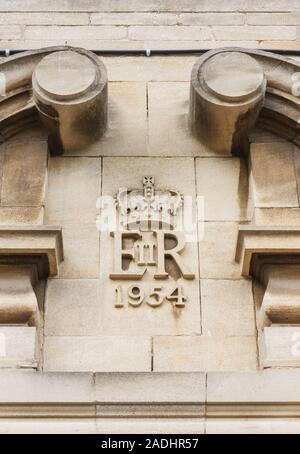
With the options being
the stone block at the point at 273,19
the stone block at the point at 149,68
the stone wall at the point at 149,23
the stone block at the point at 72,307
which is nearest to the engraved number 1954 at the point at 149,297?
the stone block at the point at 72,307

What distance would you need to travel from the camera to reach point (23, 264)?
27.0 ft

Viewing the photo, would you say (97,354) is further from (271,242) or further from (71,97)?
(71,97)

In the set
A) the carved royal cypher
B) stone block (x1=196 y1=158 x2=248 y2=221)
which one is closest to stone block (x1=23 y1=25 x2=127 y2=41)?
stone block (x1=196 y1=158 x2=248 y2=221)

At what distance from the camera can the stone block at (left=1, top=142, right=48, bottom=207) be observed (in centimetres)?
862

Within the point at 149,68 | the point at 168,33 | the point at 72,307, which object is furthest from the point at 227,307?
the point at 168,33

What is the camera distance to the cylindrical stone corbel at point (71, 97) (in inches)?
348

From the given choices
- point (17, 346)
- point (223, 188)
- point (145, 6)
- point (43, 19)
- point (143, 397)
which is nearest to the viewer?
point (143, 397)

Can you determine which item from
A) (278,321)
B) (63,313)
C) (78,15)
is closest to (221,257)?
(278,321)

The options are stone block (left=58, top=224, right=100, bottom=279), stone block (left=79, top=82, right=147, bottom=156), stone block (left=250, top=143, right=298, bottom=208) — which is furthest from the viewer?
stone block (left=79, top=82, right=147, bottom=156)

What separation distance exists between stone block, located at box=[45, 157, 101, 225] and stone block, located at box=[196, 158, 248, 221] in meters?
0.85

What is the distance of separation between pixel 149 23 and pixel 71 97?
1.70 m

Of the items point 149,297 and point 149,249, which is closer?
point 149,297

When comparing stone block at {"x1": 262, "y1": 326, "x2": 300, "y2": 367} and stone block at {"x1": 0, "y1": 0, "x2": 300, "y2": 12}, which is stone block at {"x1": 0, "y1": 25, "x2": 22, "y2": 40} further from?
stone block at {"x1": 262, "y1": 326, "x2": 300, "y2": 367}

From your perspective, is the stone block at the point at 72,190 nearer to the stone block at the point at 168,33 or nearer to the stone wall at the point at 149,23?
the stone wall at the point at 149,23
